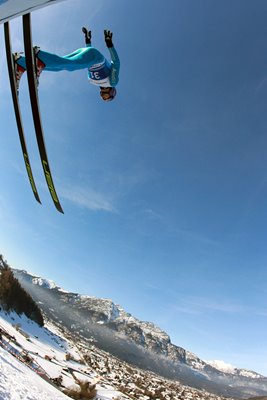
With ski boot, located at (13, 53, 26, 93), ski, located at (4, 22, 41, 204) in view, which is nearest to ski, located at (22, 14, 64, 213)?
ski, located at (4, 22, 41, 204)

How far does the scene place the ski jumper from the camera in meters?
4.05

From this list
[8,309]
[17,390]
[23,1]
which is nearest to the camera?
[23,1]

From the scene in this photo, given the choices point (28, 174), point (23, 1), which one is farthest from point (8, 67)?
point (28, 174)

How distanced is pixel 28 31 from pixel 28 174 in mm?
2511

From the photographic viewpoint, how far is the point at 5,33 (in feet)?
10.6

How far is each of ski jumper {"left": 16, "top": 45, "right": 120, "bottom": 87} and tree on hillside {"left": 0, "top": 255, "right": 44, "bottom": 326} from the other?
24452 millimetres

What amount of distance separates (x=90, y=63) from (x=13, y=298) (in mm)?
27934

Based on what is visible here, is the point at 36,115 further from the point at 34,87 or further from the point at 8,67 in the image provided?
the point at 8,67

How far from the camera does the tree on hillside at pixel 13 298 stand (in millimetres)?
25209

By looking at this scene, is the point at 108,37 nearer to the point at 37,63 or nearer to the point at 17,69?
the point at 37,63

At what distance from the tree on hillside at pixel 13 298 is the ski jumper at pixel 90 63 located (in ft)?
80.2

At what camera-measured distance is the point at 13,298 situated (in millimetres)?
26922

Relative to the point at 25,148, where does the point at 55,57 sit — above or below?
above

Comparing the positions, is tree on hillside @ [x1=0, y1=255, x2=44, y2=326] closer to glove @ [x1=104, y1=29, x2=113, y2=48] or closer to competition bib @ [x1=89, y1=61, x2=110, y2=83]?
competition bib @ [x1=89, y1=61, x2=110, y2=83]
